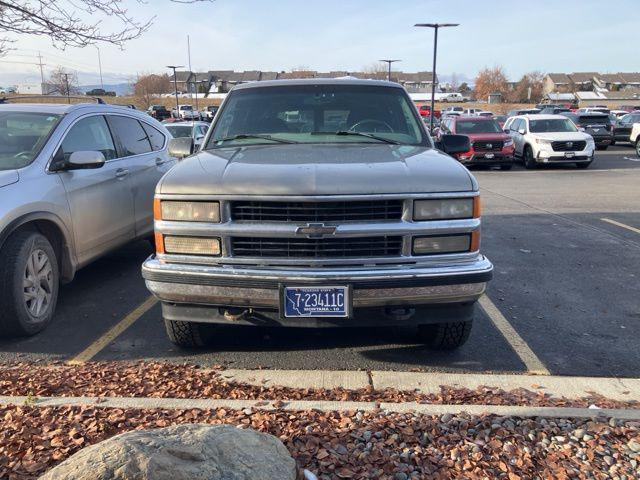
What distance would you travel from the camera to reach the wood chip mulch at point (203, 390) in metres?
3.31

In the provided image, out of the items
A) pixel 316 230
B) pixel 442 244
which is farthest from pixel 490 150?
pixel 316 230

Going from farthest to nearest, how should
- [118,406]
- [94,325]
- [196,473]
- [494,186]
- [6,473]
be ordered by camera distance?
[494,186] < [94,325] < [118,406] < [6,473] < [196,473]

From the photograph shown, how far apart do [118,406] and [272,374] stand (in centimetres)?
102

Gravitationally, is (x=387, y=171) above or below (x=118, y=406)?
above

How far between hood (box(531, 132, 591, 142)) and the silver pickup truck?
16.4 metres

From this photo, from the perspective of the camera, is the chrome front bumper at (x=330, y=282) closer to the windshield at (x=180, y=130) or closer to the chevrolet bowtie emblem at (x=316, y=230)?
the chevrolet bowtie emblem at (x=316, y=230)

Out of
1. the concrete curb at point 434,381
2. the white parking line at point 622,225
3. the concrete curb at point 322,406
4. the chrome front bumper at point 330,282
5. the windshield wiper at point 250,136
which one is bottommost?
the white parking line at point 622,225

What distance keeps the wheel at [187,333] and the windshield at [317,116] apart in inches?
61.2

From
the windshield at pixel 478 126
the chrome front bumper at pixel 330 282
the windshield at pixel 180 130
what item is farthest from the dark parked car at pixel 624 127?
the chrome front bumper at pixel 330 282

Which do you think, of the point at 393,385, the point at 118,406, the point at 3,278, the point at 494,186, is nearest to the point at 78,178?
the point at 3,278

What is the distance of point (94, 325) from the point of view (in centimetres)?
Result: 474

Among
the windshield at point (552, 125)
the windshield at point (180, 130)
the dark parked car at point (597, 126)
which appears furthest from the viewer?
the dark parked car at point (597, 126)

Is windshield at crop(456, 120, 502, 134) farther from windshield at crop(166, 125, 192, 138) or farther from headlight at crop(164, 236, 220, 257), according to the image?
headlight at crop(164, 236, 220, 257)

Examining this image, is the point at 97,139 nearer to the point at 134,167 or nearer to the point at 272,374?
the point at 134,167
